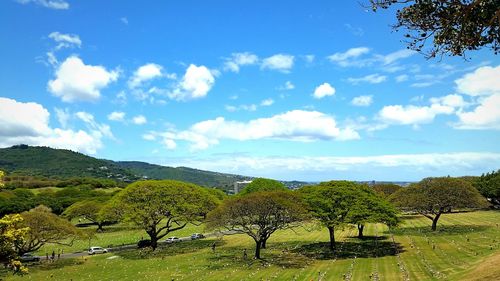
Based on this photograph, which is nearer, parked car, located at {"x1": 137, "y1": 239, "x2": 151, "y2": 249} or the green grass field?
the green grass field

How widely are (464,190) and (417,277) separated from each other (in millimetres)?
43102

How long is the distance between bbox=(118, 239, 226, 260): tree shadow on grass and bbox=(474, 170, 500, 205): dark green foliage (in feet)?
267

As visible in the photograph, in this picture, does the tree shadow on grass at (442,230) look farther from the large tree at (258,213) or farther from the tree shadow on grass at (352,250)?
the large tree at (258,213)

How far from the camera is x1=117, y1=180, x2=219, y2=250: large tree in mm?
67500

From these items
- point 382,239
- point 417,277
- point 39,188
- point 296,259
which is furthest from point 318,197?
point 39,188

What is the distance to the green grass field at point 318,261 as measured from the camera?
42356 millimetres

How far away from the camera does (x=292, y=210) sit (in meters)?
55.5

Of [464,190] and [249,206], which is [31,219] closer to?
[249,206]

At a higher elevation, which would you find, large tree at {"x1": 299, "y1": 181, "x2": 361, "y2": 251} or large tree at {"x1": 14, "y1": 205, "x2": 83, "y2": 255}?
large tree at {"x1": 299, "y1": 181, "x2": 361, "y2": 251}

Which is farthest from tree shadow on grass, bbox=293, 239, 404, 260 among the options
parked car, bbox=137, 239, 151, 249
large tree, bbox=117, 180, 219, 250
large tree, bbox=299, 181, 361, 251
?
parked car, bbox=137, 239, 151, 249

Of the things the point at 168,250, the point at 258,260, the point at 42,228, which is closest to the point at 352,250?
the point at 258,260

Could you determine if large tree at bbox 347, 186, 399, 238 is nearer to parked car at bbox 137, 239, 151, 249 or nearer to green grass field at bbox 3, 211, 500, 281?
green grass field at bbox 3, 211, 500, 281

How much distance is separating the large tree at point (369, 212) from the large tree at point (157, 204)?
28.6 m

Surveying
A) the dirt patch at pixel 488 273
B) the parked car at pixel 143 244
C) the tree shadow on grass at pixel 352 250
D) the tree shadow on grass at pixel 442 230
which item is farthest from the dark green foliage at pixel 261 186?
the dirt patch at pixel 488 273
